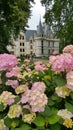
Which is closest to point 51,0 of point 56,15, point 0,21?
point 56,15

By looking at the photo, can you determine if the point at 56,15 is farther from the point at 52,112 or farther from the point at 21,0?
the point at 52,112

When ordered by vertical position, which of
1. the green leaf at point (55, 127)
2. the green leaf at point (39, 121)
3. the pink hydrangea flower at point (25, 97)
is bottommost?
the green leaf at point (55, 127)

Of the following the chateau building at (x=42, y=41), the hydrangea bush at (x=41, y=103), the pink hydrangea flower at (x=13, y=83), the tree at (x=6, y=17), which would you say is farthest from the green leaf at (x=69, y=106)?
the chateau building at (x=42, y=41)

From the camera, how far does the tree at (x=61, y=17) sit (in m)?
34.1

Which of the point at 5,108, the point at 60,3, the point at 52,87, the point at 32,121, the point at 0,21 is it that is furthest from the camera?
the point at 60,3

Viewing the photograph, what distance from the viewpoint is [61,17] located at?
3531cm

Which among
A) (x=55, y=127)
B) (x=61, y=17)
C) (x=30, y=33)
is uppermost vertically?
(x=55, y=127)

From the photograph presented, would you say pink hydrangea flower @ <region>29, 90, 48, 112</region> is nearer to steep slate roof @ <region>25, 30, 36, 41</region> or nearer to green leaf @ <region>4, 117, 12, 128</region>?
green leaf @ <region>4, 117, 12, 128</region>

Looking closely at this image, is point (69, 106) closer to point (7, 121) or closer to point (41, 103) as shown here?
point (41, 103)

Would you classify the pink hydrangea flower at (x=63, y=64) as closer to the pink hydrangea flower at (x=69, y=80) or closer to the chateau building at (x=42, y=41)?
the pink hydrangea flower at (x=69, y=80)

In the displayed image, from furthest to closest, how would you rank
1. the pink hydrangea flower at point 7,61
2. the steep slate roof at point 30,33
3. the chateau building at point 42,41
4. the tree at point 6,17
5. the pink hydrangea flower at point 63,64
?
the steep slate roof at point 30,33 < the chateau building at point 42,41 < the tree at point 6,17 < the pink hydrangea flower at point 7,61 < the pink hydrangea flower at point 63,64

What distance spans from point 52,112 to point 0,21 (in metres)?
26.7

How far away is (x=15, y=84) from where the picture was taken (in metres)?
3.81

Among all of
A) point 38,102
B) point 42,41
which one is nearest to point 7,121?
point 38,102
